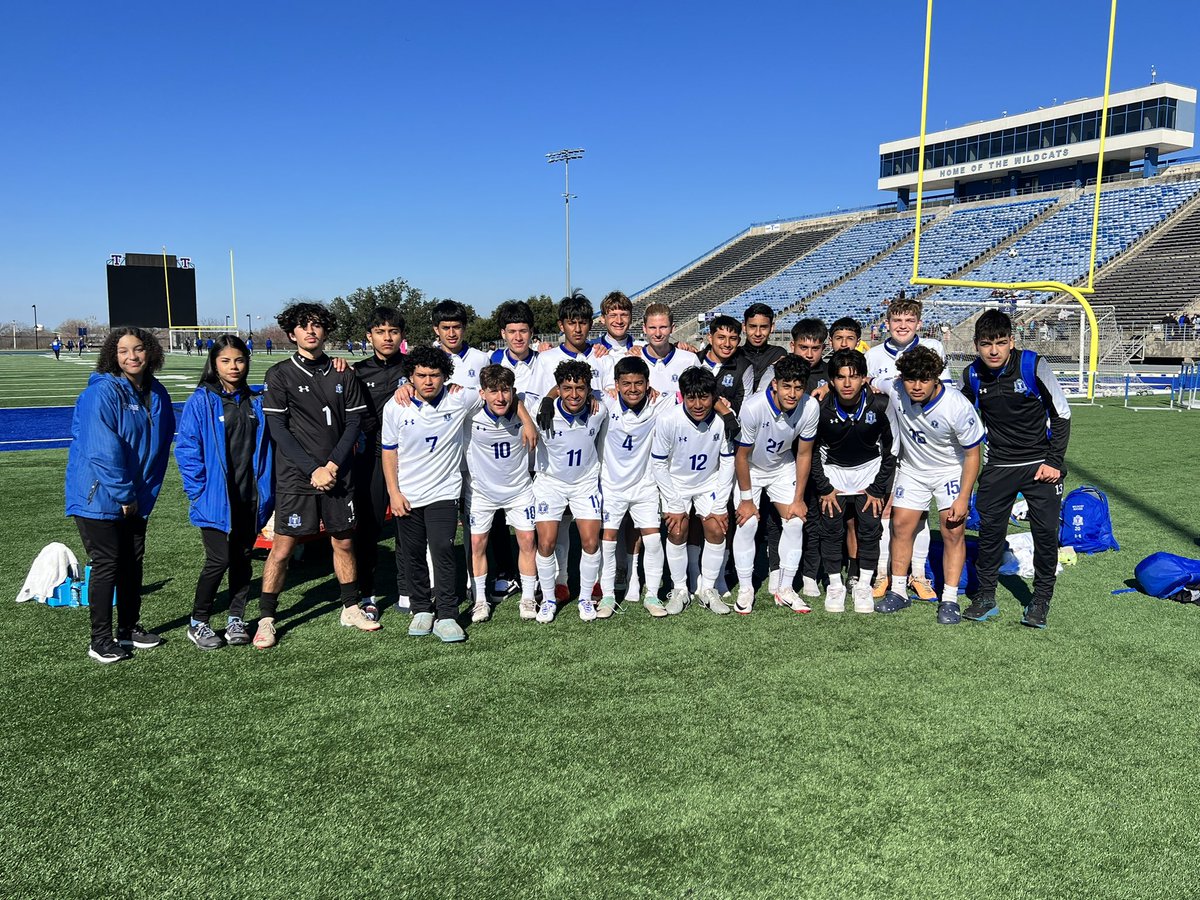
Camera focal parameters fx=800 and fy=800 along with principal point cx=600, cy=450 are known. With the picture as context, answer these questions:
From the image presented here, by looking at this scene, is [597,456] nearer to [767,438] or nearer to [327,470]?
[767,438]

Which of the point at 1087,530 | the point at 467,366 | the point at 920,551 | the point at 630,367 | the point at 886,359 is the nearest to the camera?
the point at 630,367

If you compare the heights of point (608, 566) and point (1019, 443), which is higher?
point (1019, 443)

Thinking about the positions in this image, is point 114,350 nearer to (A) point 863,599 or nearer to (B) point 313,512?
(B) point 313,512

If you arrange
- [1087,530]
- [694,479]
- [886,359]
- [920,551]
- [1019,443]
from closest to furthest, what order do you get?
[1019,443] → [694,479] → [920,551] → [886,359] → [1087,530]

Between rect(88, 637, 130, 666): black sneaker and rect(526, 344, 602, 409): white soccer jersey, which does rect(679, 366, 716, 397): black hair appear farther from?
rect(88, 637, 130, 666): black sneaker

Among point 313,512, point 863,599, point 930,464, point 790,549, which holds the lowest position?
point 863,599

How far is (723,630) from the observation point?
15.2 ft

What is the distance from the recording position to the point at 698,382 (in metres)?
4.59

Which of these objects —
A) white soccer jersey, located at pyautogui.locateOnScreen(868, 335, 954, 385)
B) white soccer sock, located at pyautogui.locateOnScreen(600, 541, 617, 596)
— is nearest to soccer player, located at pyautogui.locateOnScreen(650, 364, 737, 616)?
white soccer sock, located at pyautogui.locateOnScreen(600, 541, 617, 596)

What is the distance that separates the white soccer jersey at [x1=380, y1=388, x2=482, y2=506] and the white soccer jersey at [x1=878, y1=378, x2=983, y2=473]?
2580mm

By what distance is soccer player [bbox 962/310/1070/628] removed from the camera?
14.6 ft

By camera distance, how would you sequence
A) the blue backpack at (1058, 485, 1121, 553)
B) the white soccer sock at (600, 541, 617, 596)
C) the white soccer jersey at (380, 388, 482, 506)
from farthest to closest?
1. the blue backpack at (1058, 485, 1121, 553)
2. the white soccer sock at (600, 541, 617, 596)
3. the white soccer jersey at (380, 388, 482, 506)

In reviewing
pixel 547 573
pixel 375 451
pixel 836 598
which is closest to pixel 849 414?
pixel 836 598

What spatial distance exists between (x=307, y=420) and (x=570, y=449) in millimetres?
1495
